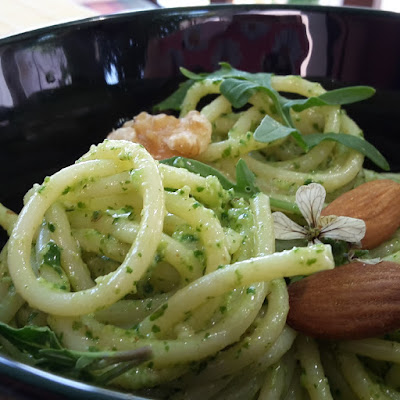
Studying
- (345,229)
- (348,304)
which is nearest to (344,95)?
(345,229)

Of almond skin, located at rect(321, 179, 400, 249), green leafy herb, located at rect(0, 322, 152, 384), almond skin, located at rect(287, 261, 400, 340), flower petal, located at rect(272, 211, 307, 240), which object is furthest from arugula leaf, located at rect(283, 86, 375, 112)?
green leafy herb, located at rect(0, 322, 152, 384)

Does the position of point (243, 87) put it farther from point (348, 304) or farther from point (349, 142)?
point (348, 304)

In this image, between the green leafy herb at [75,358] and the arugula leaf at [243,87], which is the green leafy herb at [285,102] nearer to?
the arugula leaf at [243,87]

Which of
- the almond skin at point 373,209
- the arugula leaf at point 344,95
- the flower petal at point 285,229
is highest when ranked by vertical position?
the arugula leaf at point 344,95

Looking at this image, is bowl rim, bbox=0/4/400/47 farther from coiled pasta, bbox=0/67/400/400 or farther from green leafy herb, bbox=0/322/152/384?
green leafy herb, bbox=0/322/152/384

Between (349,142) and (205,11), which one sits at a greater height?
(205,11)

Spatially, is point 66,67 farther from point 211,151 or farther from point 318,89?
point 318,89

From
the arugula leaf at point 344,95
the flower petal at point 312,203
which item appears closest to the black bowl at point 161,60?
the arugula leaf at point 344,95
